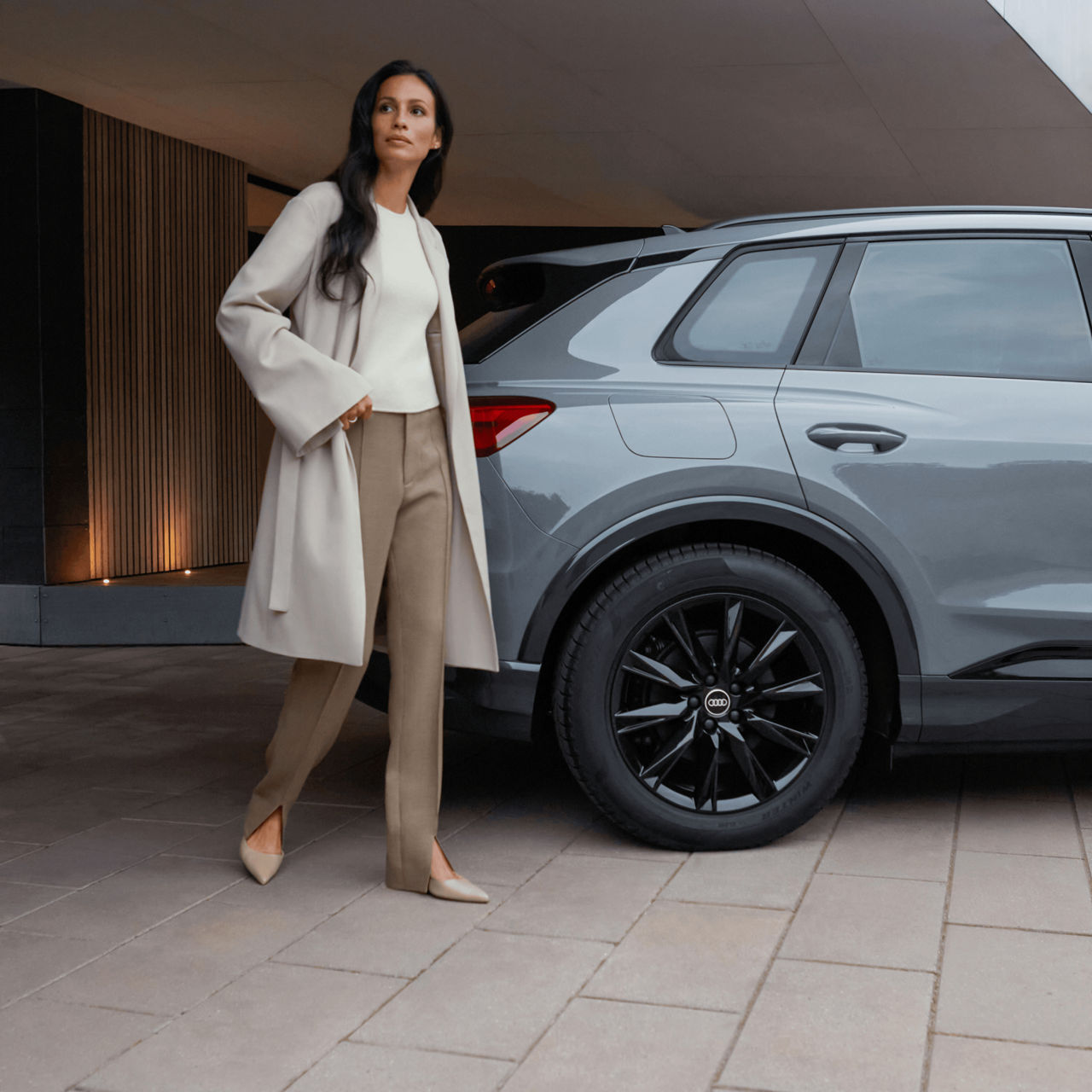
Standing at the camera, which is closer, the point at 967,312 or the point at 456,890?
the point at 456,890

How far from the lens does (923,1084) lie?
220 cm

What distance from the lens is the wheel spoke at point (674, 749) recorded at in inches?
135

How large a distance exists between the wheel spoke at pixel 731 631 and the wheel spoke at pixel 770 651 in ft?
0.16

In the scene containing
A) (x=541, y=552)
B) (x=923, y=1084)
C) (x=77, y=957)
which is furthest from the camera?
(x=541, y=552)

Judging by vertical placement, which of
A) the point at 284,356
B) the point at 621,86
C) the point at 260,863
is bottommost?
the point at 260,863

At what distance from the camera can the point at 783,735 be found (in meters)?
3.47

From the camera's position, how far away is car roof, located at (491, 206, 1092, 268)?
365 centimetres

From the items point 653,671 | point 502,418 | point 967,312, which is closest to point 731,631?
point 653,671

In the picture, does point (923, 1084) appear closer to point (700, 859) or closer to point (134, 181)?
point (700, 859)

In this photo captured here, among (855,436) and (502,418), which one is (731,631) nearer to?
(855,436)

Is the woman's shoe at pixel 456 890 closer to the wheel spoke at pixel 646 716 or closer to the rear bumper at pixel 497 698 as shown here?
the rear bumper at pixel 497 698

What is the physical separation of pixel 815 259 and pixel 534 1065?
→ 7.54 ft

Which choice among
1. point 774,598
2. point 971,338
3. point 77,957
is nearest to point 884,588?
point 774,598

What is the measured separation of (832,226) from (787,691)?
1.28 m
